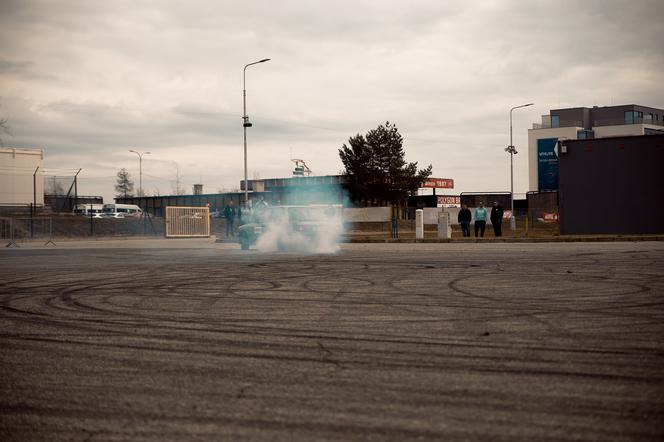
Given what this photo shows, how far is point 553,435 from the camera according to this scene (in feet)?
12.9

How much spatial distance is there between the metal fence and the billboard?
2446 inches

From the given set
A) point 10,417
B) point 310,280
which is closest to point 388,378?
point 10,417

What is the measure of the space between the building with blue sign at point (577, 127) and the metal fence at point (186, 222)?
6364 centimetres

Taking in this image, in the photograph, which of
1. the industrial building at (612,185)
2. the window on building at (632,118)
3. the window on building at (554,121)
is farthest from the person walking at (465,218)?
the window on building at (632,118)

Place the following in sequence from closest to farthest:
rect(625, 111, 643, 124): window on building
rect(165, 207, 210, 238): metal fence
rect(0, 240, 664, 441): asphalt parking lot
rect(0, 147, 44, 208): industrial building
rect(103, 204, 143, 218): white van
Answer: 1. rect(0, 240, 664, 441): asphalt parking lot
2. rect(165, 207, 210, 238): metal fence
3. rect(0, 147, 44, 208): industrial building
4. rect(103, 204, 143, 218): white van
5. rect(625, 111, 643, 124): window on building

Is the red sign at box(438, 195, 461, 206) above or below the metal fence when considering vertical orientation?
above

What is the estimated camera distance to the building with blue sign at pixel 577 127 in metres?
95.2

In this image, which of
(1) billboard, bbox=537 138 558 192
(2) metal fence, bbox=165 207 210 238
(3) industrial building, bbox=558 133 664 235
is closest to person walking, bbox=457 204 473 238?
(3) industrial building, bbox=558 133 664 235

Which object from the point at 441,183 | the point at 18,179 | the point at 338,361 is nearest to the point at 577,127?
the point at 441,183

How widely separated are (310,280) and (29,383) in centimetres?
780

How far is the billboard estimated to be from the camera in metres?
92.2

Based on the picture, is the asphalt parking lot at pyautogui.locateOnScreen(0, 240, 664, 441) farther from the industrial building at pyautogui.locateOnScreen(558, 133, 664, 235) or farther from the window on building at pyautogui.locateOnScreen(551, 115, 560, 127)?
the window on building at pyautogui.locateOnScreen(551, 115, 560, 127)

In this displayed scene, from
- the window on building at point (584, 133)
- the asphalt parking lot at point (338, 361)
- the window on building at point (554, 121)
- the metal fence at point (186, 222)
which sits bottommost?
the asphalt parking lot at point (338, 361)

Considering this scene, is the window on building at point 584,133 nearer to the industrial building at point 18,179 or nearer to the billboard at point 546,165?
the billboard at point 546,165
